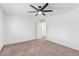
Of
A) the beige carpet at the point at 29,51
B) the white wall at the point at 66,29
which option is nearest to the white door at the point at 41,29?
the beige carpet at the point at 29,51

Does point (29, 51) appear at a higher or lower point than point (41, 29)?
lower

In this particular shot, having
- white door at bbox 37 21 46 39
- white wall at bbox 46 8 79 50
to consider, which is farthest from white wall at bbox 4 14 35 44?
white wall at bbox 46 8 79 50

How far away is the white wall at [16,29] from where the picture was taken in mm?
1261

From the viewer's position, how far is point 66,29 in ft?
5.77

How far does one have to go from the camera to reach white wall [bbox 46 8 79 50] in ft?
5.51

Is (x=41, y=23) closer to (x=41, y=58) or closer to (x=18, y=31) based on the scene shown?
(x=18, y=31)

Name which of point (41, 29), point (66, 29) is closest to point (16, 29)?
point (41, 29)

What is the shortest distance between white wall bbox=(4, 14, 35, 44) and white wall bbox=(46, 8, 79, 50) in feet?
1.40

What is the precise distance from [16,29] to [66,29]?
3.08 ft

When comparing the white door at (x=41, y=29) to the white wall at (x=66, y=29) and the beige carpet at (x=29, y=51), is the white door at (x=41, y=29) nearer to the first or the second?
the beige carpet at (x=29, y=51)

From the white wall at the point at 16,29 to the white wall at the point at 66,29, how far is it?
427 mm

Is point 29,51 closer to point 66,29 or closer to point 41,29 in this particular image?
point 41,29

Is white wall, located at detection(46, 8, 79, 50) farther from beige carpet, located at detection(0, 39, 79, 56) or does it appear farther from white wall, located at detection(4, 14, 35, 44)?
white wall, located at detection(4, 14, 35, 44)

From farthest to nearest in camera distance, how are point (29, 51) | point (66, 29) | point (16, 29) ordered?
point (66, 29) → point (29, 51) → point (16, 29)
